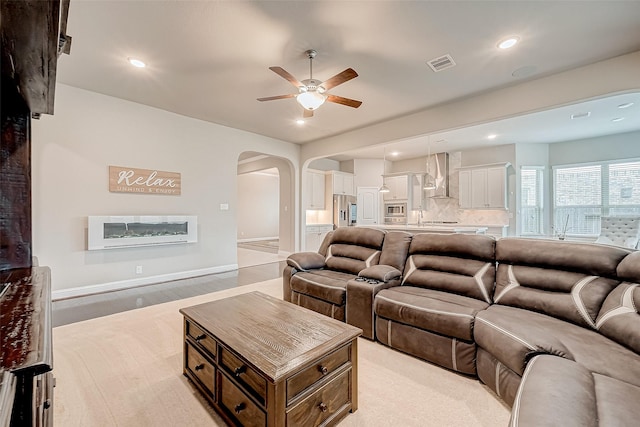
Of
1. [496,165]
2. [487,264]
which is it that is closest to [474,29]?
[487,264]

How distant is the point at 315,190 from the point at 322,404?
675 centimetres

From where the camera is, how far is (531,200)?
7.12 metres

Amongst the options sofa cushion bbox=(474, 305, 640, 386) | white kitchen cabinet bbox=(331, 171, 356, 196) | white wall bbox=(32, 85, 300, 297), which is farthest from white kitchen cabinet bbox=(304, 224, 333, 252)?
sofa cushion bbox=(474, 305, 640, 386)

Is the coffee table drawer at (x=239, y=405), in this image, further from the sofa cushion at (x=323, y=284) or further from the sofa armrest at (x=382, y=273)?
the sofa armrest at (x=382, y=273)

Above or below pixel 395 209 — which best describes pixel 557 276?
below

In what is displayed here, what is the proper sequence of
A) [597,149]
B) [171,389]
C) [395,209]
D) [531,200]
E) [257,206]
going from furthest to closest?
[257,206]
[395,209]
[531,200]
[597,149]
[171,389]

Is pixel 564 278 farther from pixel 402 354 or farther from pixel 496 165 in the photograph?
pixel 496 165

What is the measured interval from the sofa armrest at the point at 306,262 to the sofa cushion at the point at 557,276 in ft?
6.55

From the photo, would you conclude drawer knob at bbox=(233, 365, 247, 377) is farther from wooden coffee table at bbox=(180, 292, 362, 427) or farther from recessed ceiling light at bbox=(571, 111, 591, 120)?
recessed ceiling light at bbox=(571, 111, 591, 120)

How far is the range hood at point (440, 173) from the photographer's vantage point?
26.2 feet

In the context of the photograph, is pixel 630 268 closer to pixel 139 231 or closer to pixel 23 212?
pixel 23 212

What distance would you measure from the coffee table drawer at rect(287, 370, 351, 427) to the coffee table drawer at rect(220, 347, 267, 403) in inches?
7.4

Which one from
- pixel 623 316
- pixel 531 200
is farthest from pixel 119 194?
pixel 531 200

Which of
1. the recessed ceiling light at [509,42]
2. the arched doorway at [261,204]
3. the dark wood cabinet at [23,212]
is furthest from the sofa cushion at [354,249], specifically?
the arched doorway at [261,204]
